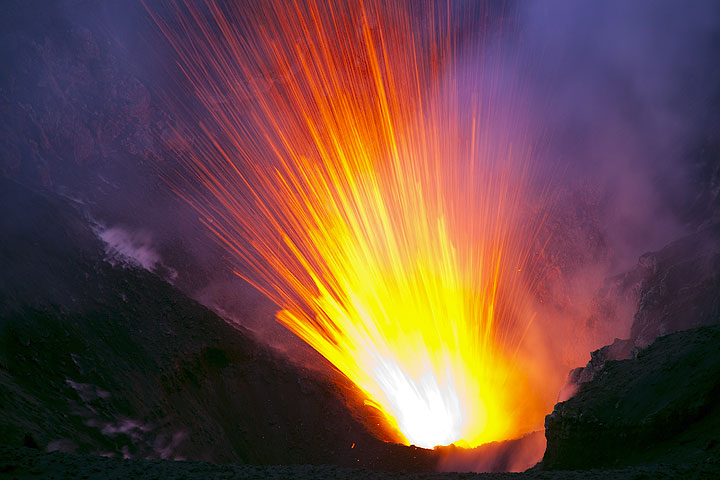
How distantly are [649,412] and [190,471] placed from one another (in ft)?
35.6

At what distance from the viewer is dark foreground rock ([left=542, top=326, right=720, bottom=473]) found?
40.6ft

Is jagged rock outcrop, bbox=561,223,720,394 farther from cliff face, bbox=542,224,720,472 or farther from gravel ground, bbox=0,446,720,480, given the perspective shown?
gravel ground, bbox=0,446,720,480

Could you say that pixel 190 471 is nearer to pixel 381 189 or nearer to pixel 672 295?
pixel 672 295

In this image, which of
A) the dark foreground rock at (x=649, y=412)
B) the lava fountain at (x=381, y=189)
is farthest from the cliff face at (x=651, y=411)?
the lava fountain at (x=381, y=189)

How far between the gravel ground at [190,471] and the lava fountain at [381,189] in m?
20.6

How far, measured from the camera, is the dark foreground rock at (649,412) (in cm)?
1238

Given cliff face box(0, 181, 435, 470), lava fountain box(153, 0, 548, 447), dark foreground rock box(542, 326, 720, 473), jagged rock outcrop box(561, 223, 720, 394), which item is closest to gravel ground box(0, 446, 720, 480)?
dark foreground rock box(542, 326, 720, 473)

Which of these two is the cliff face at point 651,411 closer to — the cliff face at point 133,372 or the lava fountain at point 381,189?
the cliff face at point 133,372

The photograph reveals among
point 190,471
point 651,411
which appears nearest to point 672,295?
point 651,411

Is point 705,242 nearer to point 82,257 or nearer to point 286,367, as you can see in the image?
point 286,367

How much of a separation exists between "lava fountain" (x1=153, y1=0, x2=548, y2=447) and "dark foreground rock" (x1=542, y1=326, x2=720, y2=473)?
17.8 metres

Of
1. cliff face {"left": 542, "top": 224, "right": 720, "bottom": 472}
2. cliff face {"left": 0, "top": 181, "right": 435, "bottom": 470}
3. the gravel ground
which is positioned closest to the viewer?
the gravel ground

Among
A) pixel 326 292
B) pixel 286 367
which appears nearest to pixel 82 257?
pixel 286 367

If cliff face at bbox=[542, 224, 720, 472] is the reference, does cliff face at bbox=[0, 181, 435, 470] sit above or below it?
above
